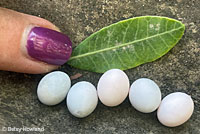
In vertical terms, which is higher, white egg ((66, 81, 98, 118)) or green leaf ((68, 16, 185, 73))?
green leaf ((68, 16, 185, 73))

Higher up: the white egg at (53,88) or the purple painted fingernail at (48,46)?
the purple painted fingernail at (48,46)

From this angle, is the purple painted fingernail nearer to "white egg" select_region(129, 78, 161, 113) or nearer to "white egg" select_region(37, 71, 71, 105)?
"white egg" select_region(37, 71, 71, 105)

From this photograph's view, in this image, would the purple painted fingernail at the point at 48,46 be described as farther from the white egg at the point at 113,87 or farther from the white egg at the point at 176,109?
the white egg at the point at 176,109

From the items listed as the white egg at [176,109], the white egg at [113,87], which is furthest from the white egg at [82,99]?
the white egg at [176,109]

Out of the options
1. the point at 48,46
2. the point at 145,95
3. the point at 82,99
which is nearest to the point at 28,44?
the point at 48,46

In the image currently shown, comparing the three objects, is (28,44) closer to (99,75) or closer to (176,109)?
(99,75)

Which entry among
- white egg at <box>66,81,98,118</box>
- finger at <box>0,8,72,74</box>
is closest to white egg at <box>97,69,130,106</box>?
white egg at <box>66,81,98,118</box>
